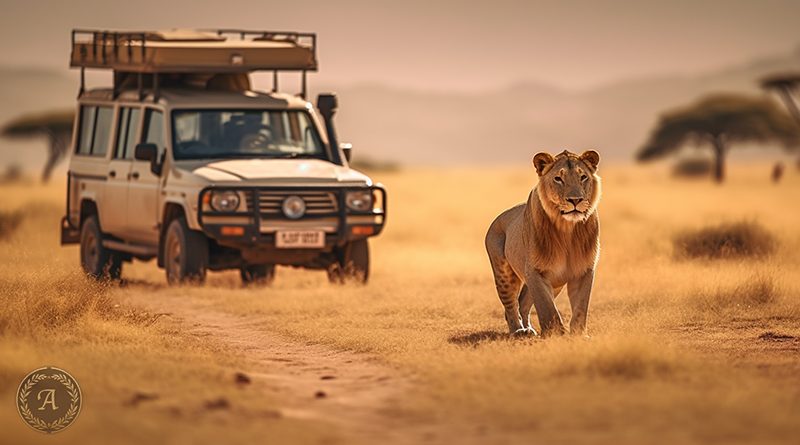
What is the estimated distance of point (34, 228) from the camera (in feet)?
80.3

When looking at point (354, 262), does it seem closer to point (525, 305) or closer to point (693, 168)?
Answer: point (525, 305)

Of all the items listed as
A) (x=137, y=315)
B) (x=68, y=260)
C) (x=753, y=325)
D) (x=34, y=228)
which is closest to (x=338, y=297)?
(x=137, y=315)

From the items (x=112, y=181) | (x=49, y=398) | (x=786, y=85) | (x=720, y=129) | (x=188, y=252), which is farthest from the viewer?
(x=720, y=129)

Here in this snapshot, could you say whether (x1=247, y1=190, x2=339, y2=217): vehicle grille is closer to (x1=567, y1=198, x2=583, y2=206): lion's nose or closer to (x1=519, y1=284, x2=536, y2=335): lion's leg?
(x1=519, y1=284, x2=536, y2=335): lion's leg

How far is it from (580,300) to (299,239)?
5.18 m

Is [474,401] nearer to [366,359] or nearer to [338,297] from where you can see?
[366,359]

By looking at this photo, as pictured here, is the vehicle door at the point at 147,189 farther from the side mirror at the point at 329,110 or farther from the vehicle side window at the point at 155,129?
the side mirror at the point at 329,110

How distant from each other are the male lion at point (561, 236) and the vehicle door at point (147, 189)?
245 inches

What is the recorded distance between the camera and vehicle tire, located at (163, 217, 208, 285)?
15.9 meters

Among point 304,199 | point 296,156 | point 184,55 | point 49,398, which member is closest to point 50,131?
point 184,55

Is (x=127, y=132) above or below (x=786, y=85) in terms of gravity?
below

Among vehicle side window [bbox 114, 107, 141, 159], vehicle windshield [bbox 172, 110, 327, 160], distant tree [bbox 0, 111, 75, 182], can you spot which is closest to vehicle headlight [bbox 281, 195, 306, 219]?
vehicle windshield [bbox 172, 110, 327, 160]

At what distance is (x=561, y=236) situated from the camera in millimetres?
11164

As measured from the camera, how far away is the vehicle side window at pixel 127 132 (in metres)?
17.3
